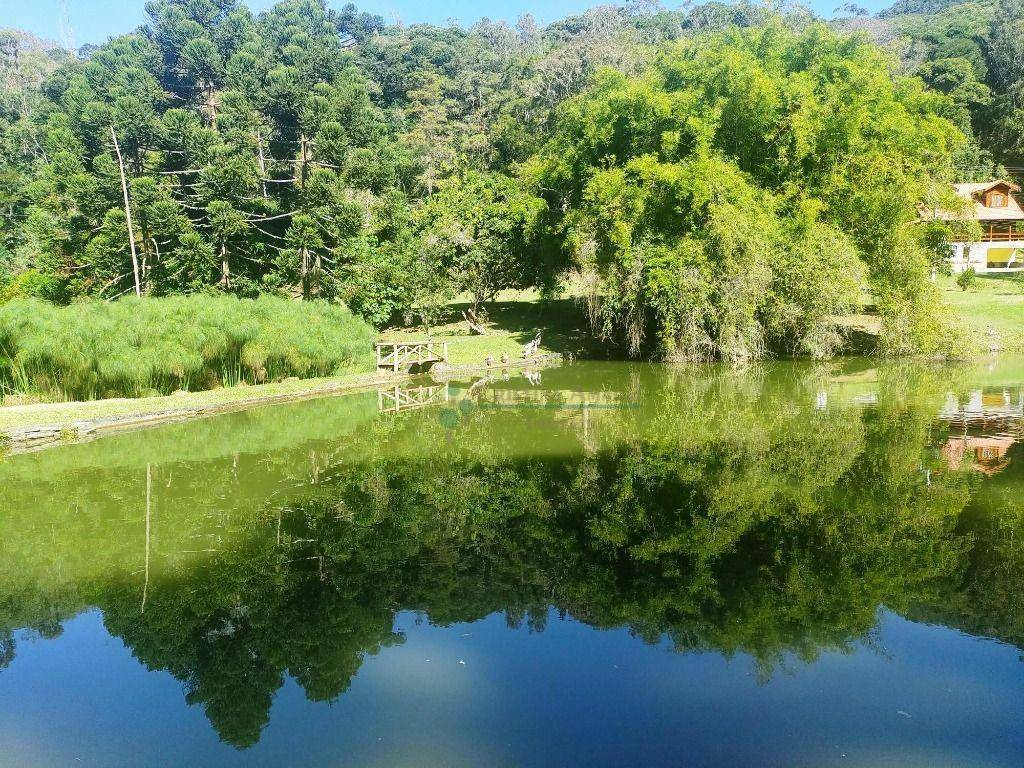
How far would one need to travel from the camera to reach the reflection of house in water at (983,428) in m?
12.5

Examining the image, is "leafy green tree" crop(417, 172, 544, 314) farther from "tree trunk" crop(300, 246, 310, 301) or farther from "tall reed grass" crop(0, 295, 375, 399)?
"tall reed grass" crop(0, 295, 375, 399)

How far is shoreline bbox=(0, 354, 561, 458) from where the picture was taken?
50.2ft

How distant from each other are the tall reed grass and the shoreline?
564 mm

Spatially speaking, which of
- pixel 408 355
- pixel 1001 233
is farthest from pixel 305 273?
pixel 1001 233

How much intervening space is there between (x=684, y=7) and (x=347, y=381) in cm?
9217

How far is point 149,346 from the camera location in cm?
1830

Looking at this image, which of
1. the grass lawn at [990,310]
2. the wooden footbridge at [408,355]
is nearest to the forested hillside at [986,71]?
the grass lawn at [990,310]

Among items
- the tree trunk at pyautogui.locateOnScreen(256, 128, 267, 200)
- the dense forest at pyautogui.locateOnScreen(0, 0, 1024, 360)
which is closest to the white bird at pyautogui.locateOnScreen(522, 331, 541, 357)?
the dense forest at pyautogui.locateOnScreen(0, 0, 1024, 360)

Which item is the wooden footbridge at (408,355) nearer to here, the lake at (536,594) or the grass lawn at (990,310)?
the lake at (536,594)

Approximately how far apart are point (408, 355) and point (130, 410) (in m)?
9.95

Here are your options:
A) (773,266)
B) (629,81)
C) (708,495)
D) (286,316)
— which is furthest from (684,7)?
(708,495)

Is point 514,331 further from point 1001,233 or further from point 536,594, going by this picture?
point 1001,233

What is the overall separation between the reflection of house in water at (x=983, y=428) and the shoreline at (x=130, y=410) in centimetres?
1470

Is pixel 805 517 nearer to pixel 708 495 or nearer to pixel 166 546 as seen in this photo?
pixel 708 495
